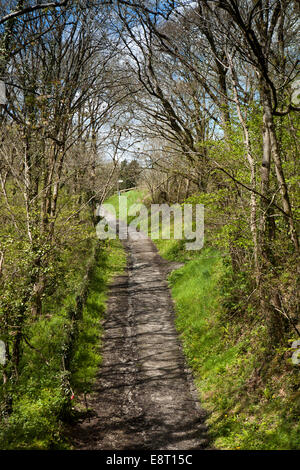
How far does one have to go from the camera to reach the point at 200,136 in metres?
12.7

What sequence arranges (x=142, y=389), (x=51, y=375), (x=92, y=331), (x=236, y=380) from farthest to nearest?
(x=92, y=331)
(x=142, y=389)
(x=51, y=375)
(x=236, y=380)

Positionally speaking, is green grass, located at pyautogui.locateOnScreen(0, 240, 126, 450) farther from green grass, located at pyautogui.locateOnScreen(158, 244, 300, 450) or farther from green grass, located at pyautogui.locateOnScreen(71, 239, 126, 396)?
green grass, located at pyautogui.locateOnScreen(158, 244, 300, 450)

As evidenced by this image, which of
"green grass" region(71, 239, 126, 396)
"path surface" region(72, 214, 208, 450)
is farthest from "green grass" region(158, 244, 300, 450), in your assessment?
"green grass" region(71, 239, 126, 396)

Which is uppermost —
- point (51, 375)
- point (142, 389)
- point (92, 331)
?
point (92, 331)

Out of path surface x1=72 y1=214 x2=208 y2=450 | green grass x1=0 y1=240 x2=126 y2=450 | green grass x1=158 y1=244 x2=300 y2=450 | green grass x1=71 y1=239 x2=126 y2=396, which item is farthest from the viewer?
green grass x1=71 y1=239 x2=126 y2=396

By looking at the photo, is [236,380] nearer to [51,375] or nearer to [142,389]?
[142,389]

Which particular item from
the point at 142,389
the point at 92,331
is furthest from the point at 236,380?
the point at 92,331

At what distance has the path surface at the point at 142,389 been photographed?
595cm

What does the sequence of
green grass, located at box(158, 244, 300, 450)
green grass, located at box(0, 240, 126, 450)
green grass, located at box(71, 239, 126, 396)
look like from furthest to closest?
1. green grass, located at box(71, 239, 126, 396)
2. green grass, located at box(0, 240, 126, 450)
3. green grass, located at box(158, 244, 300, 450)

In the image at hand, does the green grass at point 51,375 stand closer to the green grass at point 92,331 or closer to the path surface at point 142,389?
the green grass at point 92,331

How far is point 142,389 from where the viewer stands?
739cm

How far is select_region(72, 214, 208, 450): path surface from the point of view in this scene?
595cm
